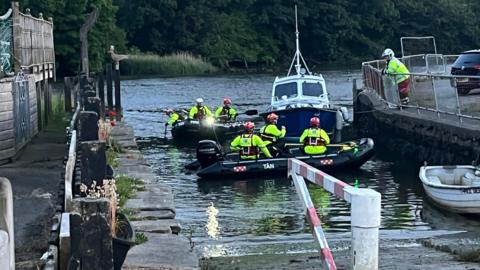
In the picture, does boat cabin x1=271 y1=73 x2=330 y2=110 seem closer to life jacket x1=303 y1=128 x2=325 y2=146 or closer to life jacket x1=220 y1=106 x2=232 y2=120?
life jacket x1=220 y1=106 x2=232 y2=120

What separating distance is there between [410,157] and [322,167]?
4.52 meters

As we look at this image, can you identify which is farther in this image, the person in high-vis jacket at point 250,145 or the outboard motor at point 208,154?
the outboard motor at point 208,154

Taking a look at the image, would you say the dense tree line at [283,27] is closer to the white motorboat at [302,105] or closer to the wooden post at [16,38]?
the white motorboat at [302,105]

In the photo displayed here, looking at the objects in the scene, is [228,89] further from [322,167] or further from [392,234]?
[392,234]

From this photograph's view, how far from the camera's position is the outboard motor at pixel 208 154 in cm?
2112

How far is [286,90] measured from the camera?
28.4 metres

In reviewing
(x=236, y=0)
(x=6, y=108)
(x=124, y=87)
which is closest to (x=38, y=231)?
(x=6, y=108)

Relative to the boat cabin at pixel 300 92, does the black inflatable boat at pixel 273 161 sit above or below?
below

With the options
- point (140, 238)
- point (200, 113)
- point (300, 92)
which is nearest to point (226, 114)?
point (200, 113)

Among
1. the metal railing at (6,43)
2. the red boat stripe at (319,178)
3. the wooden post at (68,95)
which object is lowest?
the wooden post at (68,95)

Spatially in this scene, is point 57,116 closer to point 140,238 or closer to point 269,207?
point 269,207

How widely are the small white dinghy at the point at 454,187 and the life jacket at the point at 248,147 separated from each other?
18.2ft

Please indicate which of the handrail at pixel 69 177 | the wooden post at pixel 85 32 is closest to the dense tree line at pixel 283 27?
the wooden post at pixel 85 32

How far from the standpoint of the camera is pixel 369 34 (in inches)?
3831
